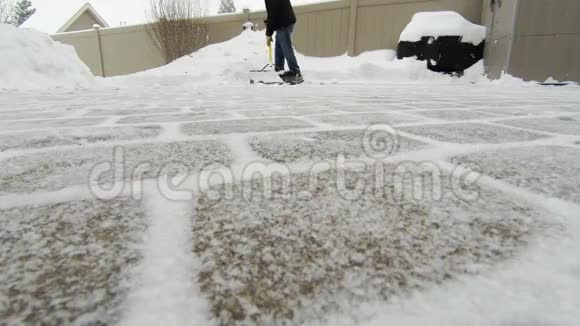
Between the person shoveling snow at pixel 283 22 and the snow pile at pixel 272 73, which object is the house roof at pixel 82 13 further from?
the person shoveling snow at pixel 283 22

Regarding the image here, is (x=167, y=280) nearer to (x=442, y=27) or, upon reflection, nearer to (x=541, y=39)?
(x=541, y=39)

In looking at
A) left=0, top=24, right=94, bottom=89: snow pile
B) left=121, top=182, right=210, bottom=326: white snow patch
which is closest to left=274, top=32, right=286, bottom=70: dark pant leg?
left=0, top=24, right=94, bottom=89: snow pile

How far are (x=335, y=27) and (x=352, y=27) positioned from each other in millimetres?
478

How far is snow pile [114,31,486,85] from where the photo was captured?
6.94 metres

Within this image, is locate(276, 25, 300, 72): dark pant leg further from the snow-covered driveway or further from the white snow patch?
the white snow patch

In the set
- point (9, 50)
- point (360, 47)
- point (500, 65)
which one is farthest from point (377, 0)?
point (9, 50)

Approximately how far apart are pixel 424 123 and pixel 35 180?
1.35 m

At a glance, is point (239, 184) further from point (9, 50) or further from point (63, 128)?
point (9, 50)

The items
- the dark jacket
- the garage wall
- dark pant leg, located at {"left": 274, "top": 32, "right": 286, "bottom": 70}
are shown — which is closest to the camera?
the garage wall

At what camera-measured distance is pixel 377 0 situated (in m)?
8.20

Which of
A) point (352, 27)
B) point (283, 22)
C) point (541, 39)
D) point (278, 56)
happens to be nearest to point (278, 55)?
point (278, 56)

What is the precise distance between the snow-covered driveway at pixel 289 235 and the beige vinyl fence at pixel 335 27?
811 cm

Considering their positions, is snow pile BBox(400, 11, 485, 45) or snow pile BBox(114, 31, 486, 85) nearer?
snow pile BBox(400, 11, 485, 45)

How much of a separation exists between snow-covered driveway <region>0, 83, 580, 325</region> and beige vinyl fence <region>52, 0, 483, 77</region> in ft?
26.6
